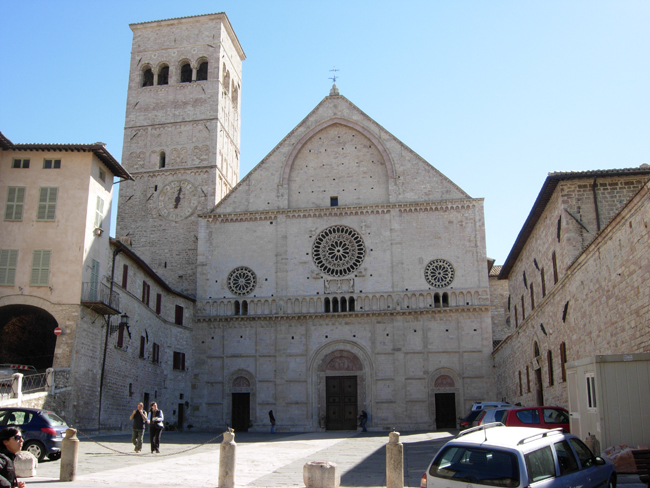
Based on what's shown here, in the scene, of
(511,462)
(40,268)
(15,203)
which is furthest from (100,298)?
(511,462)

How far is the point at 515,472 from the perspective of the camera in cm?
680

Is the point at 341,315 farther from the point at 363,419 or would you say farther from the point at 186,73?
the point at 186,73

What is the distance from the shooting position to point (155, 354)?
1151 inches

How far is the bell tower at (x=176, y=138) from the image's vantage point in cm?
3700

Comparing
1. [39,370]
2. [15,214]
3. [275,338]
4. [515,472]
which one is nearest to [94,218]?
[15,214]

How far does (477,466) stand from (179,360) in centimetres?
2655

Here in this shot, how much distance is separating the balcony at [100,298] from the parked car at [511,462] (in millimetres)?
16861

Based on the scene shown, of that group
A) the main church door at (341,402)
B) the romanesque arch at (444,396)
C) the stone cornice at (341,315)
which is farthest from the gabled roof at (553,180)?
the main church door at (341,402)

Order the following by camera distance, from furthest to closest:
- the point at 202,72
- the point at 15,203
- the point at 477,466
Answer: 1. the point at 202,72
2. the point at 15,203
3. the point at 477,466

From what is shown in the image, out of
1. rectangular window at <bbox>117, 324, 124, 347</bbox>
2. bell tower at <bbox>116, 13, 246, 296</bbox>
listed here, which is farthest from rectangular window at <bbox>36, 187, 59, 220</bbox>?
bell tower at <bbox>116, 13, 246, 296</bbox>

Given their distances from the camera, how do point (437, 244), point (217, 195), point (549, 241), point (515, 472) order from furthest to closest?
point (217, 195) → point (437, 244) → point (549, 241) → point (515, 472)

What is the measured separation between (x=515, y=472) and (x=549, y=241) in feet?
48.4

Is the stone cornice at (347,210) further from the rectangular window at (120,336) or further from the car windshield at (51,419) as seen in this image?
the car windshield at (51,419)

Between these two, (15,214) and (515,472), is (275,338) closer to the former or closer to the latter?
(15,214)
